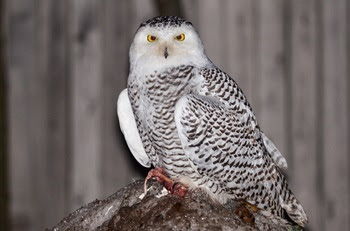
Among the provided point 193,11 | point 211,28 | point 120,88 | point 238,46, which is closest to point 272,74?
point 238,46

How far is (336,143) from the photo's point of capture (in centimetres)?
576

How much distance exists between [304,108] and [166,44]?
1829mm

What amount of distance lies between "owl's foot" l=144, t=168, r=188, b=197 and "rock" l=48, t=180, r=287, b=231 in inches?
1.4

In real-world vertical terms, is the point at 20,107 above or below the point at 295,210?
above

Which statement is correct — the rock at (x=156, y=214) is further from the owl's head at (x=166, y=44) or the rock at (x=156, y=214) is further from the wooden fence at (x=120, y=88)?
the wooden fence at (x=120, y=88)

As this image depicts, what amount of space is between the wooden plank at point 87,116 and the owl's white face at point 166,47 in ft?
4.33

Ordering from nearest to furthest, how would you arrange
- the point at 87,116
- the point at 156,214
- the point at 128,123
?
the point at 156,214 < the point at 128,123 < the point at 87,116

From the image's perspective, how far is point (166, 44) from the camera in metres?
4.17

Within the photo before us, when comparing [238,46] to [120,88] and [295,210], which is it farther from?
[295,210]

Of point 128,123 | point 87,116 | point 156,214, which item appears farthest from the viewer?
point 87,116

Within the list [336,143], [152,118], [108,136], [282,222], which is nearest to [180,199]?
[152,118]

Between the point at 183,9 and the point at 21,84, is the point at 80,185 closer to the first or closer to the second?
the point at 21,84

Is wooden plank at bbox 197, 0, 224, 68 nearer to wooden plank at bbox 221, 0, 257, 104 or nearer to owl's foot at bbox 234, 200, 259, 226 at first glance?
wooden plank at bbox 221, 0, 257, 104

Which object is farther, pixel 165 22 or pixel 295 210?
pixel 295 210
